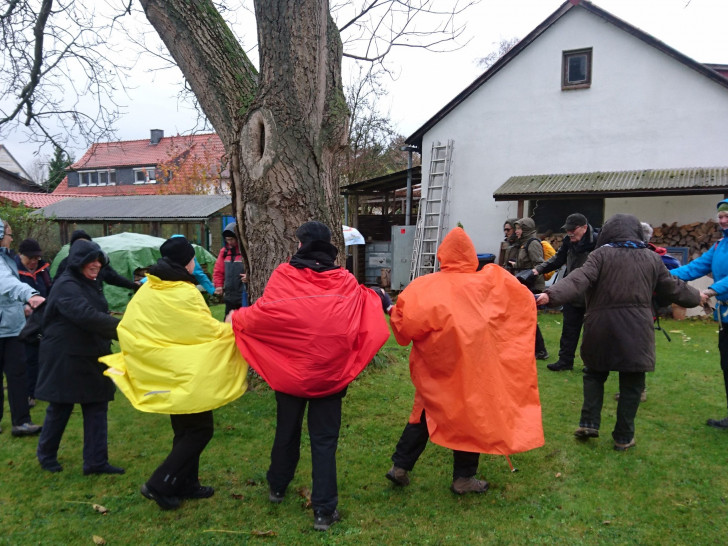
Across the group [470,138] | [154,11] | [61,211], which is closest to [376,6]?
[154,11]

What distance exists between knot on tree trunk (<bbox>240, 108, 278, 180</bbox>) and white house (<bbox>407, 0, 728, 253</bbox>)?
7.64 meters

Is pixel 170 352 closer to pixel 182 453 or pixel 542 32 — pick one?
pixel 182 453

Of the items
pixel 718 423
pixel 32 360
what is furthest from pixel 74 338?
pixel 718 423

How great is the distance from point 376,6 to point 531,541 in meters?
6.17

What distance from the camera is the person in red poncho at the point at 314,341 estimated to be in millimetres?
3059

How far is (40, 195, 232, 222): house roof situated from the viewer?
16344mm

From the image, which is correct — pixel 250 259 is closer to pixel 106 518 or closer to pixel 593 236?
pixel 106 518

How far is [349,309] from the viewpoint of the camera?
10.3ft

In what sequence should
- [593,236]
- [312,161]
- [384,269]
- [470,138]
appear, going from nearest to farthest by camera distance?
[312,161] < [593,236] < [470,138] < [384,269]

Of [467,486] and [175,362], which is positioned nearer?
[175,362]

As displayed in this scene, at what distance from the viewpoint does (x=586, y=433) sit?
425cm

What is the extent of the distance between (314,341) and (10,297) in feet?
9.58

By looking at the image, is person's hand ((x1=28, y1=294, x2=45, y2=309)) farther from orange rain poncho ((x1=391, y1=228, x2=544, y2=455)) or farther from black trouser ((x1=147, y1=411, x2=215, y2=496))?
orange rain poncho ((x1=391, y1=228, x2=544, y2=455))

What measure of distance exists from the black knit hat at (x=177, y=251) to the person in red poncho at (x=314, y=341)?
47 cm
